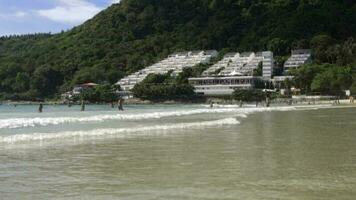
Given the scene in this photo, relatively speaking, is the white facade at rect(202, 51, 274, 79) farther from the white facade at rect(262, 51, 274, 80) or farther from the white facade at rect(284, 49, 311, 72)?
the white facade at rect(284, 49, 311, 72)

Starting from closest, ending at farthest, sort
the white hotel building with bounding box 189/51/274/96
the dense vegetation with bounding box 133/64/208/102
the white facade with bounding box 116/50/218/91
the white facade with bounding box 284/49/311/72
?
the white hotel building with bounding box 189/51/274/96 < the dense vegetation with bounding box 133/64/208/102 < the white facade with bounding box 284/49/311/72 < the white facade with bounding box 116/50/218/91

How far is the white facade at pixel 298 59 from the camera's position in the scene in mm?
161750

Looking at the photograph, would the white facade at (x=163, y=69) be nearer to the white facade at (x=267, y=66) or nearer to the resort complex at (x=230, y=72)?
the resort complex at (x=230, y=72)

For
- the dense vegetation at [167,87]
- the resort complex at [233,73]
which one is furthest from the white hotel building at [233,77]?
the dense vegetation at [167,87]

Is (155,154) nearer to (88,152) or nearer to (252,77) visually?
(88,152)

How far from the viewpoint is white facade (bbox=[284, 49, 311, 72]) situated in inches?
6368

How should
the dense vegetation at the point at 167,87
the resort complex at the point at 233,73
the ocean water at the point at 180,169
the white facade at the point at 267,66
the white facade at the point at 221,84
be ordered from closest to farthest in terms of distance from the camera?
the ocean water at the point at 180,169, the white facade at the point at 221,84, the resort complex at the point at 233,73, the dense vegetation at the point at 167,87, the white facade at the point at 267,66

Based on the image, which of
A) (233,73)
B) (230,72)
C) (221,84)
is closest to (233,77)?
(233,73)

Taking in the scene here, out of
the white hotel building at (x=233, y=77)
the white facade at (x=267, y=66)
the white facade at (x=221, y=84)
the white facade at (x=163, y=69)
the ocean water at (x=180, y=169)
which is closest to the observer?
the ocean water at (x=180, y=169)

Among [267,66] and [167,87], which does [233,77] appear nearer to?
[267,66]

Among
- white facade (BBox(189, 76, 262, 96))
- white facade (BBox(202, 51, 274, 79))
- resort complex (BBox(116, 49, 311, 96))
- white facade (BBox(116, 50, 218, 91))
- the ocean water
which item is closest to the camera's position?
the ocean water

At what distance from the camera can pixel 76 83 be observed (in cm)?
19788

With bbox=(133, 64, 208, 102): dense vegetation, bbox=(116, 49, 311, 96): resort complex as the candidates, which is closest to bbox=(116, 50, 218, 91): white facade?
bbox=(116, 49, 311, 96): resort complex

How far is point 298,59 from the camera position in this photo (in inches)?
6531
